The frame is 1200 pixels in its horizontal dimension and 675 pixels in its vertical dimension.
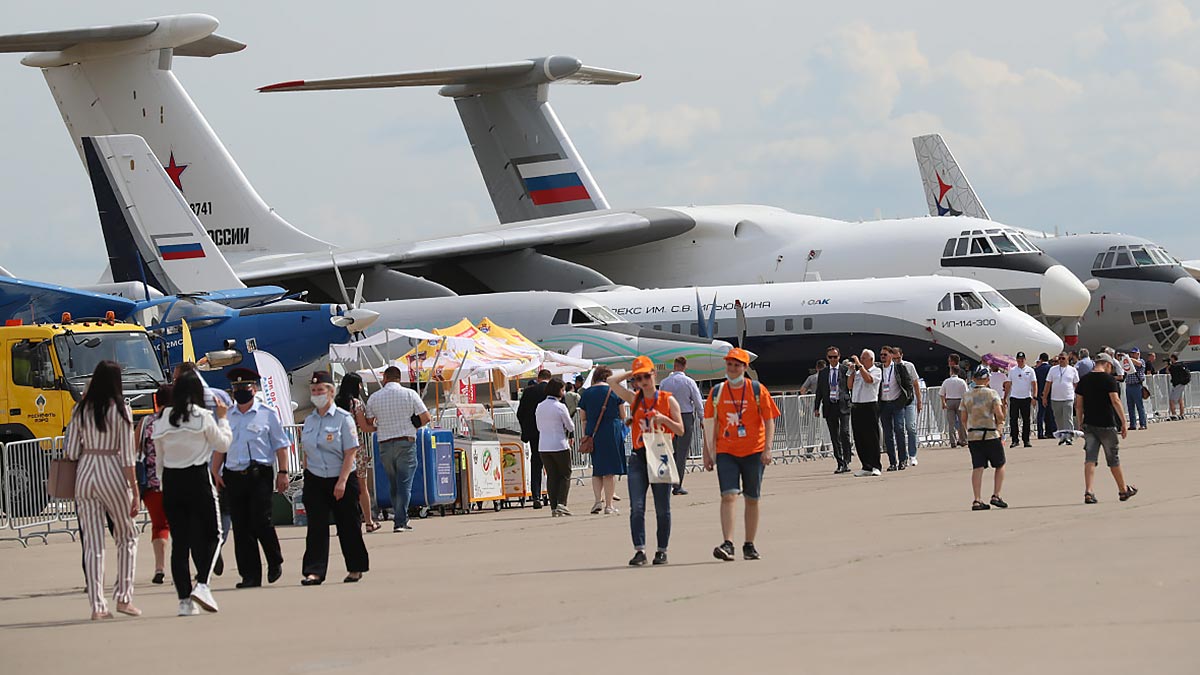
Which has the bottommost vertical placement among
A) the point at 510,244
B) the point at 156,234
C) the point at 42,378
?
the point at 42,378

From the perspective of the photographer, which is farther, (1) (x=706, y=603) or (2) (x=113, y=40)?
(2) (x=113, y=40)

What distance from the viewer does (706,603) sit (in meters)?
8.75

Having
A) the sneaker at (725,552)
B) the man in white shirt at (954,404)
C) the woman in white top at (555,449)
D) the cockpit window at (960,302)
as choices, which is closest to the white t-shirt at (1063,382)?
the man in white shirt at (954,404)

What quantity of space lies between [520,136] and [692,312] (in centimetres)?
1457

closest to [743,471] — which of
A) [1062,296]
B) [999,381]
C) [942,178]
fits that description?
[999,381]

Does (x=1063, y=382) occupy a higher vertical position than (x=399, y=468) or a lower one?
higher

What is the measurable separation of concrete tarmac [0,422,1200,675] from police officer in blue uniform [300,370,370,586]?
0.65 feet

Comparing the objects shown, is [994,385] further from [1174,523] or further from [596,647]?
[596,647]

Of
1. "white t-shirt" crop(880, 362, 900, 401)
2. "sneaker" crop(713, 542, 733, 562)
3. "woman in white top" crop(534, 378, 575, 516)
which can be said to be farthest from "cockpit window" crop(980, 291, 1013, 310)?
"sneaker" crop(713, 542, 733, 562)

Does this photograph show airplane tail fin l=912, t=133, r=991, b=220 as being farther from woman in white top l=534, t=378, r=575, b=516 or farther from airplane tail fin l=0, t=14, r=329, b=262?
woman in white top l=534, t=378, r=575, b=516


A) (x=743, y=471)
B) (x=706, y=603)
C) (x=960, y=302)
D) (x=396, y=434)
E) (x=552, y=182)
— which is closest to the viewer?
(x=706, y=603)

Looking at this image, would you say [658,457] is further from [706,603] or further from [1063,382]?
[1063,382]

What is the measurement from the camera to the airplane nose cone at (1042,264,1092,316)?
32.1 metres

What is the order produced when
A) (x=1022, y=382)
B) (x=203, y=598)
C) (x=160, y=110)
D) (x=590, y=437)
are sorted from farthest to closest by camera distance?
(x=160, y=110) → (x=1022, y=382) → (x=590, y=437) → (x=203, y=598)
